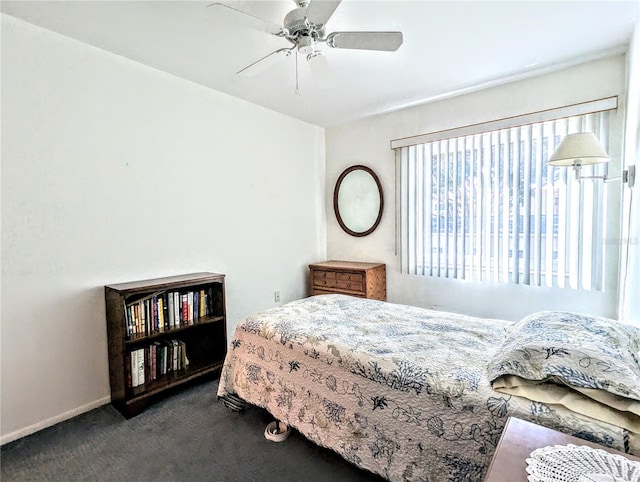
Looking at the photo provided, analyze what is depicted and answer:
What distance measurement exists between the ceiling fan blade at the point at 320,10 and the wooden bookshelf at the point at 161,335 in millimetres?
1947

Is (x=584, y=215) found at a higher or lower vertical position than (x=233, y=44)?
lower

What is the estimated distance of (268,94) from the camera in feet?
10.3

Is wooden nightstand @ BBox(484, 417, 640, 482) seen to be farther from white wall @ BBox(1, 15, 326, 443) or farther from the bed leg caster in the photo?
white wall @ BBox(1, 15, 326, 443)

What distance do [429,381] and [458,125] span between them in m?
2.67

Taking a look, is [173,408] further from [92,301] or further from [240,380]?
[92,301]

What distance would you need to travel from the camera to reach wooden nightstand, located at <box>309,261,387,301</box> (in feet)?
11.6

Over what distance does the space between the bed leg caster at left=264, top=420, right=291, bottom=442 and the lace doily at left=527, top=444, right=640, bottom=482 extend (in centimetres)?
149

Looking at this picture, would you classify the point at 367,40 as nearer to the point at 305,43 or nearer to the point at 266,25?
the point at 305,43

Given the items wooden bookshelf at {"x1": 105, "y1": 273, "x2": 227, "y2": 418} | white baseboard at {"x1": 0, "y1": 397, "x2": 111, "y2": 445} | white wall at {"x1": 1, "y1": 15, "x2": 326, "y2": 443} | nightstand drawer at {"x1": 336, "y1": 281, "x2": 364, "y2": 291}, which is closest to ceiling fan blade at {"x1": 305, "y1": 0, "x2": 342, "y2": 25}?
white wall at {"x1": 1, "y1": 15, "x2": 326, "y2": 443}

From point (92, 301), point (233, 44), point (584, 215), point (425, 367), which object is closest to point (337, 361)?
point (425, 367)

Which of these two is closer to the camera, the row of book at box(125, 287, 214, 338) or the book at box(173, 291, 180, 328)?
the row of book at box(125, 287, 214, 338)

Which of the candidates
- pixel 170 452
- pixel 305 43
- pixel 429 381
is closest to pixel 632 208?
pixel 429 381

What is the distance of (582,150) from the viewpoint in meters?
1.97

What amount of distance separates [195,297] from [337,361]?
1.51 metres
